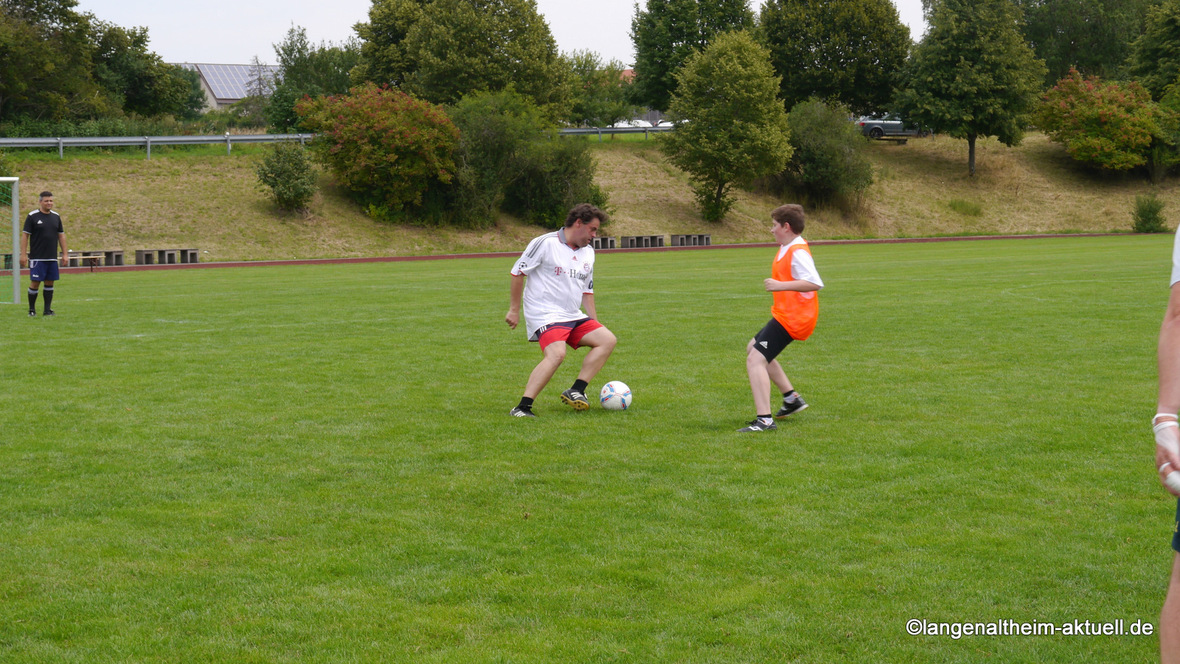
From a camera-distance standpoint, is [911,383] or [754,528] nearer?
[754,528]

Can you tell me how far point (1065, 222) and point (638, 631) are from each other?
63655 mm

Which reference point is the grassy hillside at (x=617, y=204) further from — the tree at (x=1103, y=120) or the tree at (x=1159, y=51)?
the tree at (x=1159, y=51)

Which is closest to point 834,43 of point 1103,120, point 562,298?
point 1103,120

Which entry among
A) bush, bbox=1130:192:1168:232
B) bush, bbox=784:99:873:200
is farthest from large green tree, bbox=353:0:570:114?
bush, bbox=1130:192:1168:232

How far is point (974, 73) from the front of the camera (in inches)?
2410

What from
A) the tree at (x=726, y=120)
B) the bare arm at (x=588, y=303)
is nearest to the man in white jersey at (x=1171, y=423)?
the bare arm at (x=588, y=303)

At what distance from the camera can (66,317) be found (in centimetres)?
1772

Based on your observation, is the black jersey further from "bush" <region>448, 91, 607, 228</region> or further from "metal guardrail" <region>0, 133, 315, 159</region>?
"bush" <region>448, 91, 607, 228</region>

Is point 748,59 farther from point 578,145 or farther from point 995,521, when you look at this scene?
point 995,521

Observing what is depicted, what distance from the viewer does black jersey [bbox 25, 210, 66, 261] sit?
17625 millimetres

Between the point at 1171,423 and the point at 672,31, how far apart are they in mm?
67717

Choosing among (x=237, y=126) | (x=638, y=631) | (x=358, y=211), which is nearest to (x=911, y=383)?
(x=638, y=631)

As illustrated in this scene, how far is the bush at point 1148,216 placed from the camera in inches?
2105

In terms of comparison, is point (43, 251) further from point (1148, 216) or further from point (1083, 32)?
point (1083, 32)
